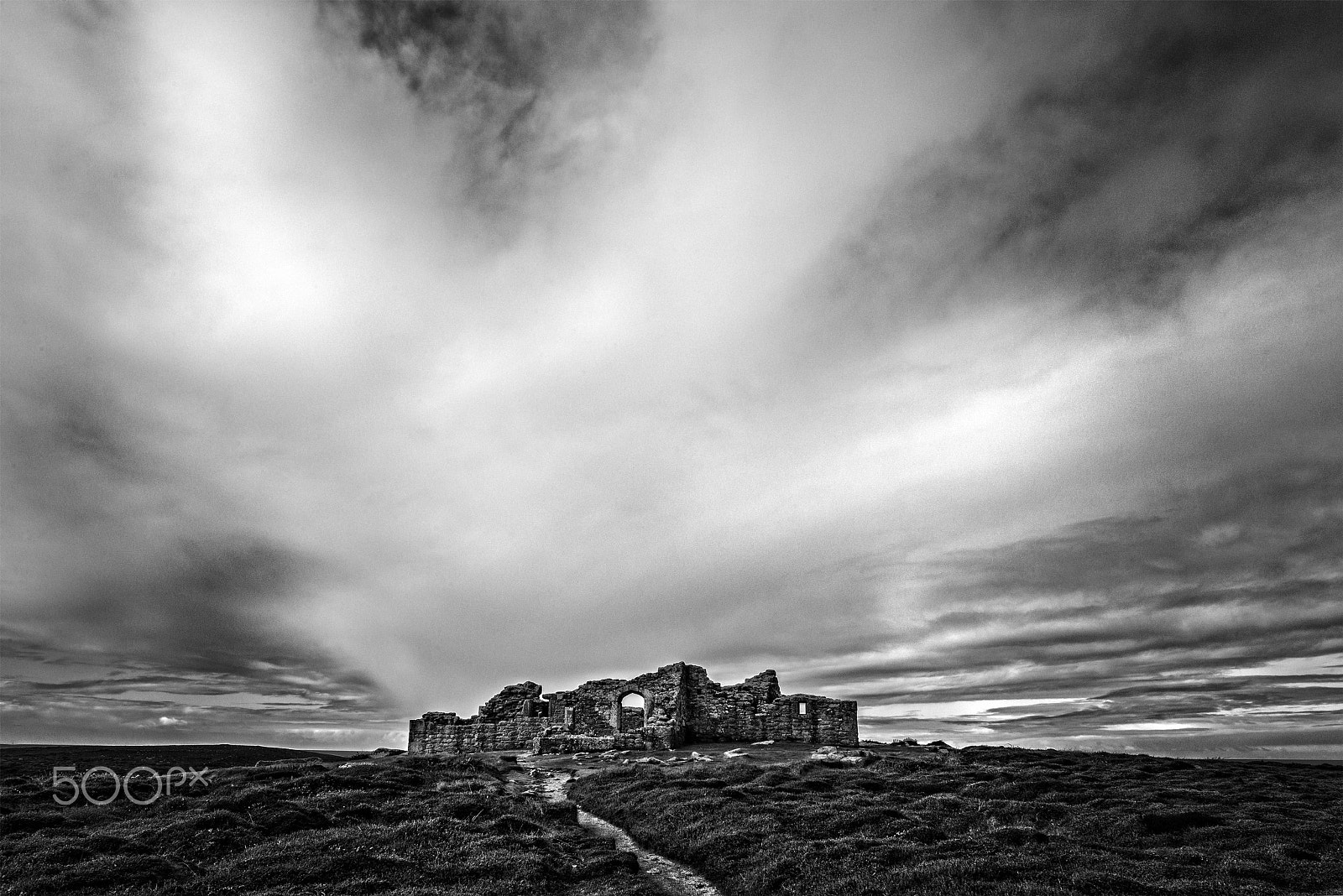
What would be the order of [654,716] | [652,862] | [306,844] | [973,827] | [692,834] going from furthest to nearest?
[654,716]
[973,827]
[692,834]
[652,862]
[306,844]

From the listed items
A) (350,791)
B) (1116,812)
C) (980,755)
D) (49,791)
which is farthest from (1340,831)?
(49,791)

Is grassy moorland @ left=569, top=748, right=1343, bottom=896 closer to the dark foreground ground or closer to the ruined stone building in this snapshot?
the dark foreground ground

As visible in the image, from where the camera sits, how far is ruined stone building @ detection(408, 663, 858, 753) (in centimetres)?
6981

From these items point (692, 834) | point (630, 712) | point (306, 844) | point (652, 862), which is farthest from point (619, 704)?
point (306, 844)

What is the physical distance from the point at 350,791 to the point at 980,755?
5042cm

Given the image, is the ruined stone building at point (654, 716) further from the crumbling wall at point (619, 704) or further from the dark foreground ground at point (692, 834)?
the dark foreground ground at point (692, 834)

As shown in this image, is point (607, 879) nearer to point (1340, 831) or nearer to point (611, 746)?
point (1340, 831)

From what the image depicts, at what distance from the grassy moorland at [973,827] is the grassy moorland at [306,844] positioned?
14.3 feet

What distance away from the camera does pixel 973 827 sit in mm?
30719

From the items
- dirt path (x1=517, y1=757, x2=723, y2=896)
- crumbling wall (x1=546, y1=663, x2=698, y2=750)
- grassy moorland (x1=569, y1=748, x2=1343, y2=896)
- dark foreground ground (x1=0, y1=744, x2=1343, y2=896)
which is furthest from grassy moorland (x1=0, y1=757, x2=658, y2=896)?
crumbling wall (x1=546, y1=663, x2=698, y2=750)

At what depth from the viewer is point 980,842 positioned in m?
26.7

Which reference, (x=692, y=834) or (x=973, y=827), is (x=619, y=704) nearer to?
(x=692, y=834)

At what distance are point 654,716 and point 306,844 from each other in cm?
4618

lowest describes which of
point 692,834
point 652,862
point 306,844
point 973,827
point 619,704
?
point 652,862
